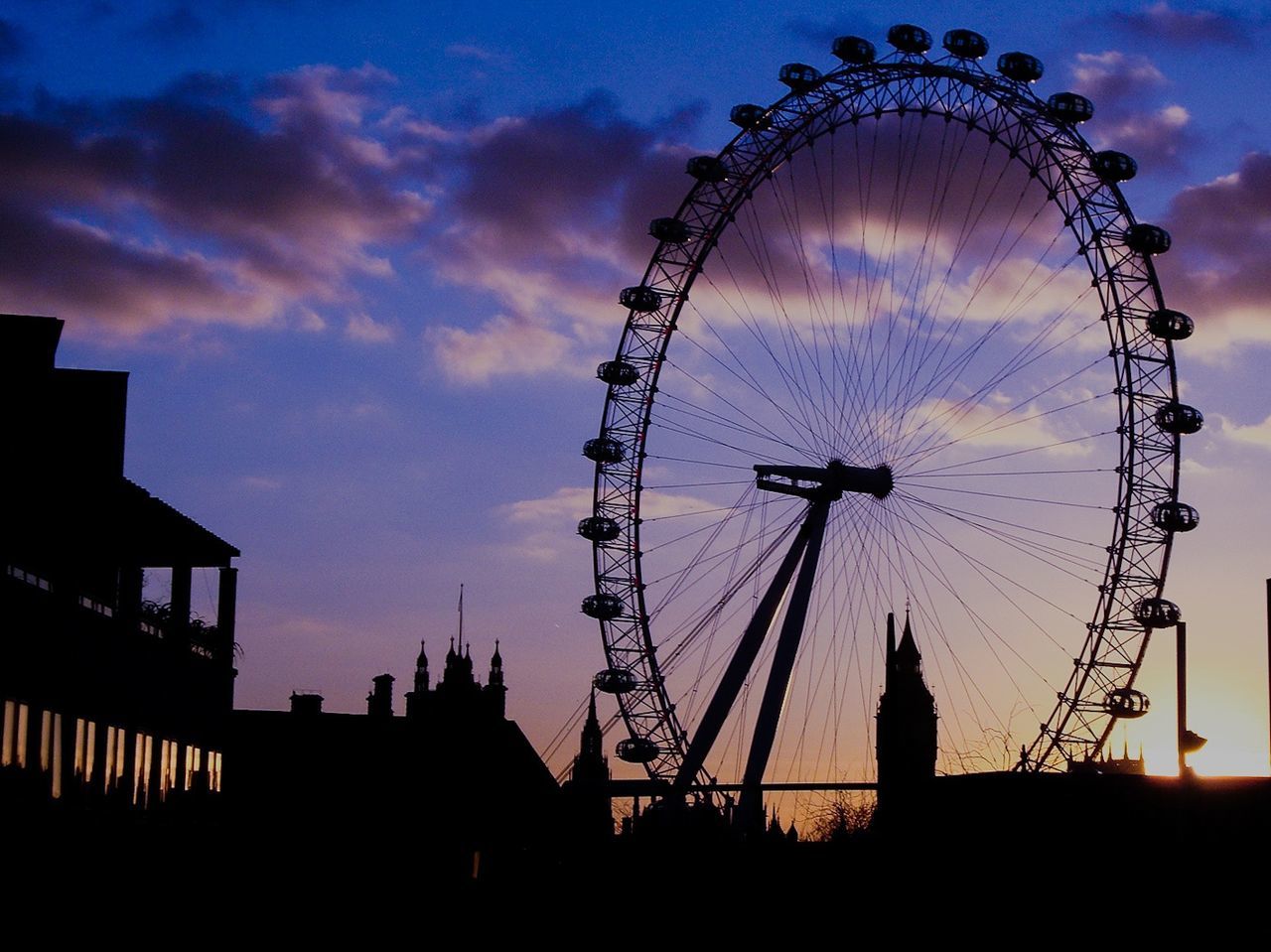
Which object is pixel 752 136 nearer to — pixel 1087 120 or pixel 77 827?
pixel 1087 120

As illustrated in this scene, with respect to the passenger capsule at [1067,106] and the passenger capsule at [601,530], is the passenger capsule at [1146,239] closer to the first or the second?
the passenger capsule at [1067,106]

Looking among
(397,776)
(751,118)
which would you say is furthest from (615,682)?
(397,776)

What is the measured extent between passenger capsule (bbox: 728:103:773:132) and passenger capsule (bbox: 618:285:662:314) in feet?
18.6

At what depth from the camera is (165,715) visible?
153 feet

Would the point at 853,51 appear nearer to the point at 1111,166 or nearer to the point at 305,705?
the point at 1111,166

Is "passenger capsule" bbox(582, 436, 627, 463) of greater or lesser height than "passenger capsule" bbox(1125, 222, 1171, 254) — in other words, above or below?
below

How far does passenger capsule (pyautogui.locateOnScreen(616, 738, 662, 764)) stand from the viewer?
6038 cm

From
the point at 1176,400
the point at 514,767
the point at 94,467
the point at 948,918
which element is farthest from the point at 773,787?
the point at 514,767

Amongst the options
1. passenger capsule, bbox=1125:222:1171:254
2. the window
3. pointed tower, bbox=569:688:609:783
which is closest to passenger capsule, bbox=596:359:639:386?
passenger capsule, bbox=1125:222:1171:254

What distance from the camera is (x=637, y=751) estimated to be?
198 ft

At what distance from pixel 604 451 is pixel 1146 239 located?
17.3m

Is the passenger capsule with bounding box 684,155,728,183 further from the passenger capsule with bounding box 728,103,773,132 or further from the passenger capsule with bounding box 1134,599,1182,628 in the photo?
the passenger capsule with bounding box 1134,599,1182,628

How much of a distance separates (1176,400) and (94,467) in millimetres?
32603

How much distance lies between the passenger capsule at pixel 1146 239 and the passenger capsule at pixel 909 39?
26.5ft
